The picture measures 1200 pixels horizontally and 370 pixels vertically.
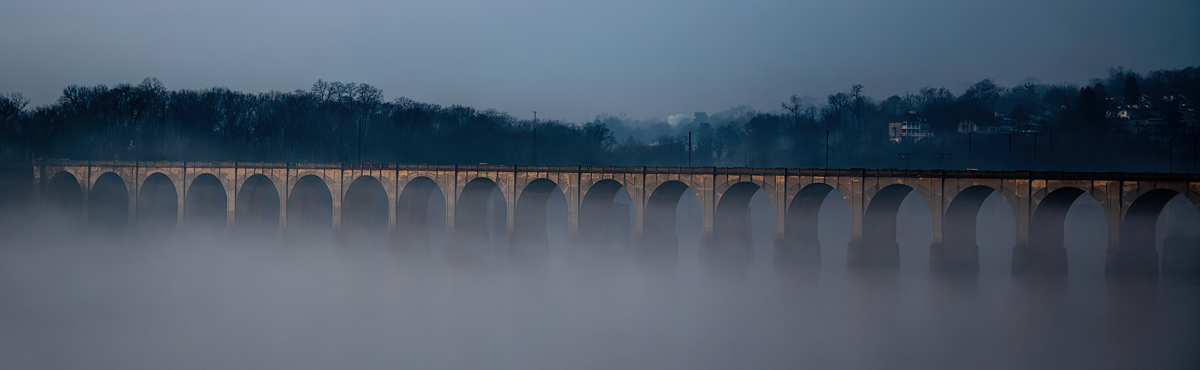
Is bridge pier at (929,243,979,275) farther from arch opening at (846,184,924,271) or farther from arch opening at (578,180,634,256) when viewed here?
arch opening at (578,180,634,256)

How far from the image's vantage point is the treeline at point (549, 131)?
93250 millimetres

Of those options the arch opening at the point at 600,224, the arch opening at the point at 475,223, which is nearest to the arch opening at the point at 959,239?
the arch opening at the point at 600,224

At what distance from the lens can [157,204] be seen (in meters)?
72.6

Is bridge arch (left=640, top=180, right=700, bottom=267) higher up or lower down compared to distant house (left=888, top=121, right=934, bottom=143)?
lower down

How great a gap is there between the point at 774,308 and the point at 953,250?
398 inches

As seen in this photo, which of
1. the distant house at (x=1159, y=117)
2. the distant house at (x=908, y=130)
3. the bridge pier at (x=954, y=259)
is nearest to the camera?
the bridge pier at (x=954, y=259)

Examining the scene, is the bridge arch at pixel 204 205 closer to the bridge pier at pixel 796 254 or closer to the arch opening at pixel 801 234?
the bridge pier at pixel 796 254

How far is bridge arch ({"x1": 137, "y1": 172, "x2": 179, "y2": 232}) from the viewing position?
70.8 m

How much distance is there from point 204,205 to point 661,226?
3826 cm

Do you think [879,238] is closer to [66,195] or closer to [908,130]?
[66,195]

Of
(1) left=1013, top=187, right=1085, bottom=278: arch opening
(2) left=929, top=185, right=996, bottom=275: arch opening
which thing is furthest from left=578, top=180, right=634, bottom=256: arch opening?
(1) left=1013, top=187, right=1085, bottom=278: arch opening

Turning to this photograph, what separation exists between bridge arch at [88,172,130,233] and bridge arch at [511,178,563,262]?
114ft

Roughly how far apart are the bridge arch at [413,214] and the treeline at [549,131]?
2807 centimetres

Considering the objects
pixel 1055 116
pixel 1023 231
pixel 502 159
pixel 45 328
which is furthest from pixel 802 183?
pixel 1055 116
